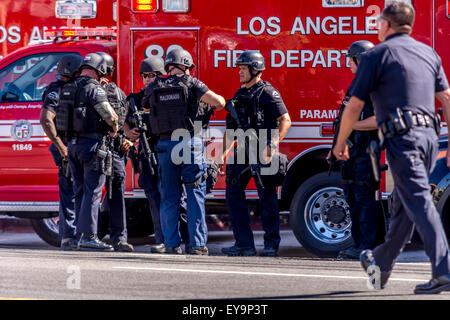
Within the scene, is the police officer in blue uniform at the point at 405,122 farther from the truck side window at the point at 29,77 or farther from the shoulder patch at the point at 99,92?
the truck side window at the point at 29,77

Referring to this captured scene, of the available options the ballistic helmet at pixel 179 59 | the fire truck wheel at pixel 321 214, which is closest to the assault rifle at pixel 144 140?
the ballistic helmet at pixel 179 59

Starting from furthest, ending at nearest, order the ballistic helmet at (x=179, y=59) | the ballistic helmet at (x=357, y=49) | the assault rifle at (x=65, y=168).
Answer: the assault rifle at (x=65, y=168)
the ballistic helmet at (x=179, y=59)
the ballistic helmet at (x=357, y=49)

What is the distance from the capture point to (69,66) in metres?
9.12

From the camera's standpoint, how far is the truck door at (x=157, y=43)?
927 centimetres

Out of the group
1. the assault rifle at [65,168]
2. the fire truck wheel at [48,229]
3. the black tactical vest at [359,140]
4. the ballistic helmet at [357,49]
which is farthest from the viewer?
the fire truck wheel at [48,229]

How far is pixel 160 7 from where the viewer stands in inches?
367

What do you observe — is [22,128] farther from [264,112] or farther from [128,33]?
[264,112]

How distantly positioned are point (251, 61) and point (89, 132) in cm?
170

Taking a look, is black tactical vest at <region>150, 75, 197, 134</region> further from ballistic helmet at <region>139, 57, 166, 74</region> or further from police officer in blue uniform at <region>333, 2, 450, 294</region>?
police officer in blue uniform at <region>333, 2, 450, 294</region>

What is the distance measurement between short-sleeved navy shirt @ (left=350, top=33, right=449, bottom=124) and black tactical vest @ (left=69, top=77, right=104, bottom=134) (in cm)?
355

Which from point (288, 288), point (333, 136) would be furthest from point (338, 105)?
point (288, 288)

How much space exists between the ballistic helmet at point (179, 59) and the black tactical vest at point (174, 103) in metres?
0.13

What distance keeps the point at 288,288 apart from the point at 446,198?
2387mm

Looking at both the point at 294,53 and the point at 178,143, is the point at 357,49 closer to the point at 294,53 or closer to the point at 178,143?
the point at 294,53
